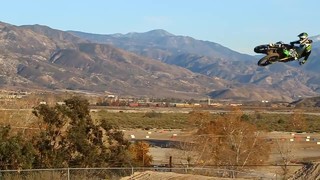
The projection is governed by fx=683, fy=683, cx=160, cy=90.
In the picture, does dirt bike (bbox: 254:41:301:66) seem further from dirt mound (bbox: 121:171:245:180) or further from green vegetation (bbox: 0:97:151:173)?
green vegetation (bbox: 0:97:151:173)

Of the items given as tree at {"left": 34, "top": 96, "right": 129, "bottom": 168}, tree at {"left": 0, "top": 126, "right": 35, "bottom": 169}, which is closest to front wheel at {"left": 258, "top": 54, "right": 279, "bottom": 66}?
tree at {"left": 0, "top": 126, "right": 35, "bottom": 169}

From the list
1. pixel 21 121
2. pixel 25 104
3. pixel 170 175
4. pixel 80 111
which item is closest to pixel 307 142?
pixel 25 104

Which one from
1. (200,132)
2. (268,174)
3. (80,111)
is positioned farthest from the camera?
(200,132)

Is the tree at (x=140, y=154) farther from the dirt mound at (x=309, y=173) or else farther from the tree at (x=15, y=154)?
the dirt mound at (x=309, y=173)

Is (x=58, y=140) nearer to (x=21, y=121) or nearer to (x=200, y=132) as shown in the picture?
(x=21, y=121)

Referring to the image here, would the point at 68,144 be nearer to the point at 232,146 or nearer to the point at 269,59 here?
the point at 232,146

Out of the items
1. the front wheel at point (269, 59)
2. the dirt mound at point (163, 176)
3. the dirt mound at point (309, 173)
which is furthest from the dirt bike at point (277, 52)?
the dirt mound at point (309, 173)

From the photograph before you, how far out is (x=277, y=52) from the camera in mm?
10164

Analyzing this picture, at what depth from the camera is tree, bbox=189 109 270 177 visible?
4016 cm

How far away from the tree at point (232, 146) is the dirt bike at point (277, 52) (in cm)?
2733

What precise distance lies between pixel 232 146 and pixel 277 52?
31.5 m

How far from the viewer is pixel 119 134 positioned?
34.2 m

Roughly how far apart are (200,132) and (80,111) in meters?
15.3

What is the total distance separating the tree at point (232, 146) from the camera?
132 feet
